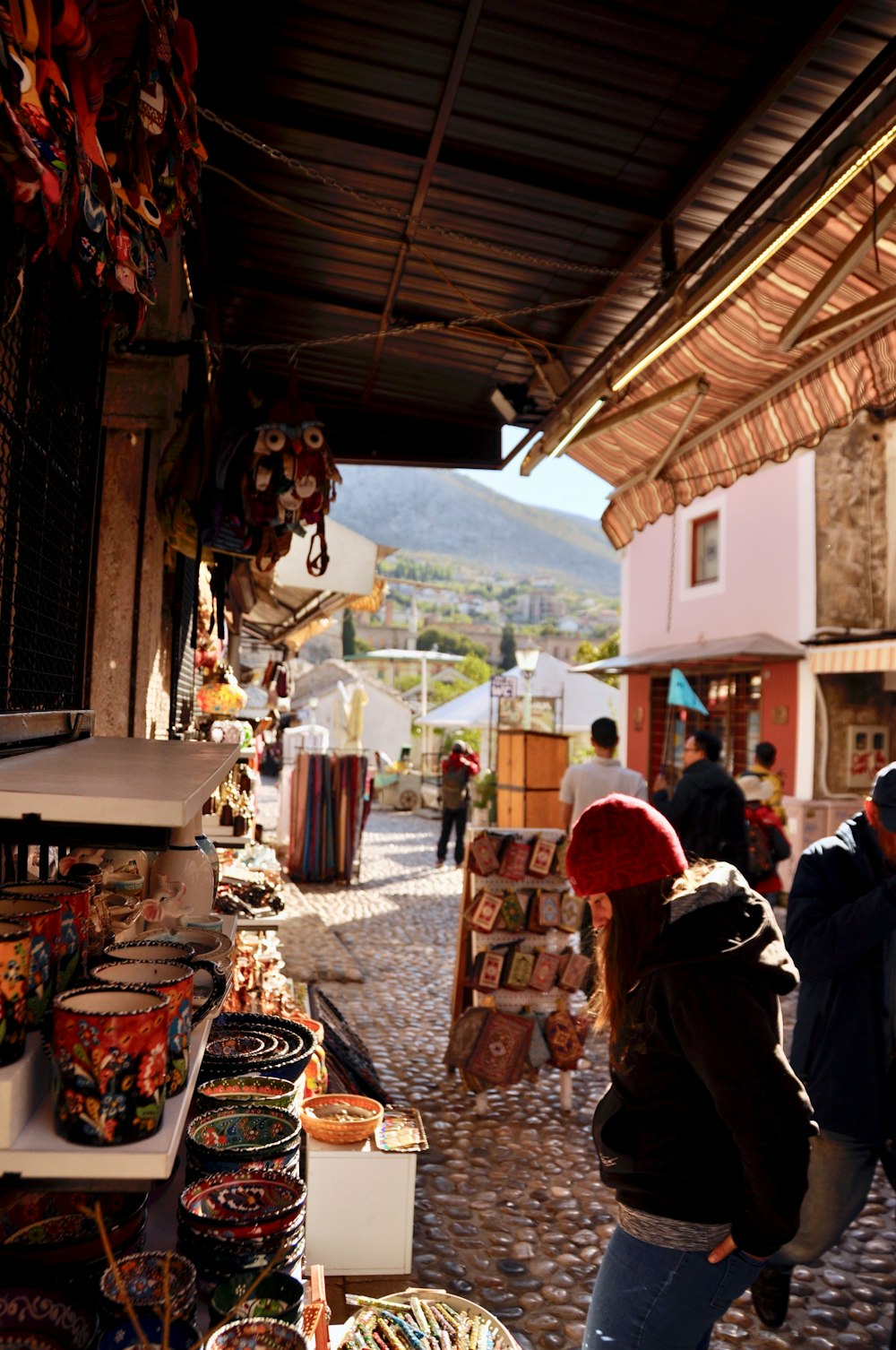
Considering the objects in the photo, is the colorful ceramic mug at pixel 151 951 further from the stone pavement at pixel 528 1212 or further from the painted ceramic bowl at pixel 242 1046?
the stone pavement at pixel 528 1212

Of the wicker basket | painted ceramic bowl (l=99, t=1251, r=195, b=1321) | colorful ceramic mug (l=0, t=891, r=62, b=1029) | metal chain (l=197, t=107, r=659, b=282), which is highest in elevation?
metal chain (l=197, t=107, r=659, b=282)

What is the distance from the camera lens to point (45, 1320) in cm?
146

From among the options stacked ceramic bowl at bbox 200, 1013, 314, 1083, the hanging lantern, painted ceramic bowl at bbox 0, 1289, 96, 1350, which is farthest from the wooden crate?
painted ceramic bowl at bbox 0, 1289, 96, 1350

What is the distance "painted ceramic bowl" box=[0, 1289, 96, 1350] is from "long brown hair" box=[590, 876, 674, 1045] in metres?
1.24

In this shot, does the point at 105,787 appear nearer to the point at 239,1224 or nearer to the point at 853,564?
the point at 239,1224

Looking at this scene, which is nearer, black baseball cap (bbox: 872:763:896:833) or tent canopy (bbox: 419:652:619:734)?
black baseball cap (bbox: 872:763:896:833)

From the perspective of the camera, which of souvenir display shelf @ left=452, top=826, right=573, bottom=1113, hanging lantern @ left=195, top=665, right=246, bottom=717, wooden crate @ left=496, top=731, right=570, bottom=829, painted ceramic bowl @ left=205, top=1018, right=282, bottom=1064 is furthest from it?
wooden crate @ left=496, top=731, right=570, bottom=829

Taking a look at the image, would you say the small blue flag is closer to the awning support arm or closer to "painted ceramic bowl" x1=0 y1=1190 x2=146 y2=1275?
the awning support arm

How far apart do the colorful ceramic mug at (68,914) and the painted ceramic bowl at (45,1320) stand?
0.54 meters

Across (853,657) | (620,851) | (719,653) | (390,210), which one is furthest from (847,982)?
(719,653)

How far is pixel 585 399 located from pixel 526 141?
1760 millimetres

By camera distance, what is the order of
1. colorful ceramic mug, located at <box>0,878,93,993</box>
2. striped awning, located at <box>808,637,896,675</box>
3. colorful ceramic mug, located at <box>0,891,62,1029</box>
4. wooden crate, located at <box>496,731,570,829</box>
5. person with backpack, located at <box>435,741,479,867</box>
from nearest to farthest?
colorful ceramic mug, located at <box>0,891,62,1029</box> < colorful ceramic mug, located at <box>0,878,93,993</box> < wooden crate, located at <box>496,731,570,829</box> < striped awning, located at <box>808,637,896,675</box> < person with backpack, located at <box>435,741,479,867</box>

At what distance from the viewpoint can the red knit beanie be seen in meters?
2.20

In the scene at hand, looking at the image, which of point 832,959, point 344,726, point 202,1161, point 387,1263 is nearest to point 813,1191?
point 832,959
